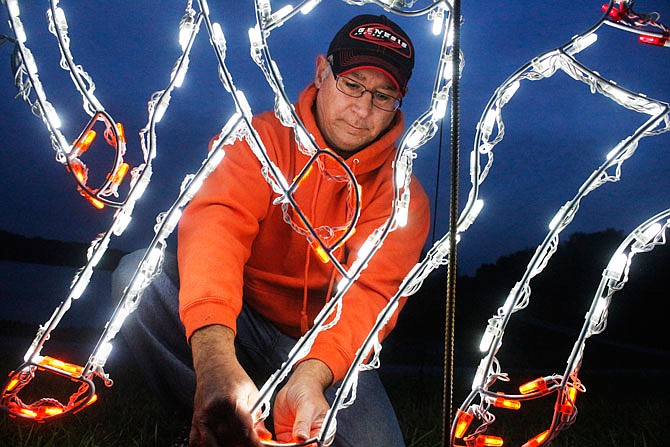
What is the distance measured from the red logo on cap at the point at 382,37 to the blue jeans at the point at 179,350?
104 cm

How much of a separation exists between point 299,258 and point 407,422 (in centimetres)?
88

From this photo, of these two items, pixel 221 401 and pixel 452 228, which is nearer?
pixel 452 228

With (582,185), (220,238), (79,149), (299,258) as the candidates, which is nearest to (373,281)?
(299,258)

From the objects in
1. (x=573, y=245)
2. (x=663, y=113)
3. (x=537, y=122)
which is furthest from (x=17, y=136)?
(x=537, y=122)

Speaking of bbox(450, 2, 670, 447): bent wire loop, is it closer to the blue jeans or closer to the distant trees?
the blue jeans

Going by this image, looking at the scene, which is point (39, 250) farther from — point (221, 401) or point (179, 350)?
point (221, 401)

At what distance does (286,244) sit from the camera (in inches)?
73.2

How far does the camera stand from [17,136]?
12570mm

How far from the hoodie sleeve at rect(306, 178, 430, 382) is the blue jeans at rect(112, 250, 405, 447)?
0.22 m

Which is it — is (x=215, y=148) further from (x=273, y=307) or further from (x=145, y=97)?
(x=145, y=97)

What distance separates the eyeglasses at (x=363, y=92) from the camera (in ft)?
5.63

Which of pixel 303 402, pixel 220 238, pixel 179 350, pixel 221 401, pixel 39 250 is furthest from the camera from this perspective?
pixel 39 250

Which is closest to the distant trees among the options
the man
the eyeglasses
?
the man

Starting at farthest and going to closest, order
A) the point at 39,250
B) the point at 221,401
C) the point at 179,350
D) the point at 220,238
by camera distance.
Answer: the point at 39,250, the point at 179,350, the point at 220,238, the point at 221,401
